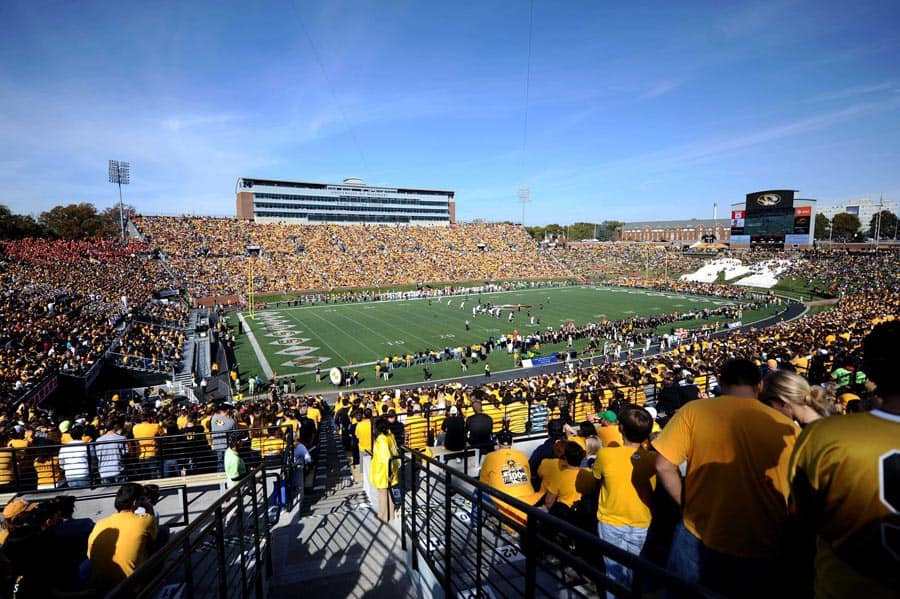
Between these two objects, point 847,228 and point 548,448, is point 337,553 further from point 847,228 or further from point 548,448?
point 847,228

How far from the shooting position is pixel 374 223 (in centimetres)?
9131

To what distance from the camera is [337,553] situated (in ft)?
19.0

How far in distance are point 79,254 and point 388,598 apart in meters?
51.4

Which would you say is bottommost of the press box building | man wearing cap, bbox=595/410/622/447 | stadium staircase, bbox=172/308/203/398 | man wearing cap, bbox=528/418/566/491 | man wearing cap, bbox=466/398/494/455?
stadium staircase, bbox=172/308/203/398

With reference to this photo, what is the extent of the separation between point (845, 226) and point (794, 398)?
473 feet

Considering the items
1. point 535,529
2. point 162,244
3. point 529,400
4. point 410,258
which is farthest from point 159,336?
point 410,258

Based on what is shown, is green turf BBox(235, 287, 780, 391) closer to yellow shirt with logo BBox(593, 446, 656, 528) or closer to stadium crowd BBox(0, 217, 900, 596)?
stadium crowd BBox(0, 217, 900, 596)

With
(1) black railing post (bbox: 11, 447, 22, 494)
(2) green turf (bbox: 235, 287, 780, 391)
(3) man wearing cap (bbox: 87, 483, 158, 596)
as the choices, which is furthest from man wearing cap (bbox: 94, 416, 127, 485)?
(2) green turf (bbox: 235, 287, 780, 391)

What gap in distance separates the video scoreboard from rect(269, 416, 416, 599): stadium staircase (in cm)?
7779

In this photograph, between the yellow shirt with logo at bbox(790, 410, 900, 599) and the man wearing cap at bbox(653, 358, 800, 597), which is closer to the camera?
the yellow shirt with logo at bbox(790, 410, 900, 599)

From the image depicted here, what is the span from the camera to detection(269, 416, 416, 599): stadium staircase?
4871 mm

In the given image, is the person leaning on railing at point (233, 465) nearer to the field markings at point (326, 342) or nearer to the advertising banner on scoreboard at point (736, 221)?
the field markings at point (326, 342)

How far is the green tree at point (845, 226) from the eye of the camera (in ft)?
375

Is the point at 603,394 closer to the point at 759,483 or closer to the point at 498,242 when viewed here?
the point at 759,483
